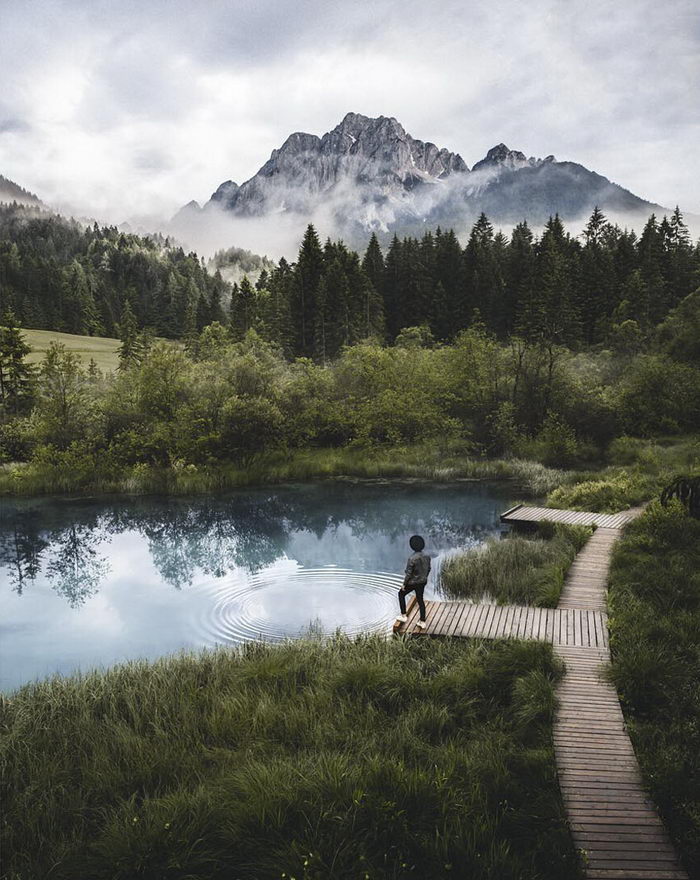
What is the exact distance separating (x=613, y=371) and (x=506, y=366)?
348 inches

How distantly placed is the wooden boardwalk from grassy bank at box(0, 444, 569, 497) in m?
13.5

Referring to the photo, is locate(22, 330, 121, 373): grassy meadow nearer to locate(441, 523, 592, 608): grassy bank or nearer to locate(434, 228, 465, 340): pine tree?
locate(434, 228, 465, 340): pine tree

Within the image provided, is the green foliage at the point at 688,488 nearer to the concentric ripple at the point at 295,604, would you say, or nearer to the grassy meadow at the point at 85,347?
the concentric ripple at the point at 295,604

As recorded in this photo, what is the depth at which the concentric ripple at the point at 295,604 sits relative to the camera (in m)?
11.8

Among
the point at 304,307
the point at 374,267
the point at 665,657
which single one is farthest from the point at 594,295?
the point at 665,657

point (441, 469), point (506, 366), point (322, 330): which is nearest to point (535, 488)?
point (441, 469)

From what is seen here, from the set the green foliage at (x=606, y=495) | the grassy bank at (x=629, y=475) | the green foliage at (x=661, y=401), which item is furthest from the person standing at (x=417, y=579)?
the green foliage at (x=661, y=401)

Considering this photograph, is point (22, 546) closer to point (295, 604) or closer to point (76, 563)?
point (76, 563)

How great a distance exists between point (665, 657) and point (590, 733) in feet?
6.30

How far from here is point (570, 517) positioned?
17.8m

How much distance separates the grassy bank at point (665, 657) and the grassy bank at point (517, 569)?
124 centimetres

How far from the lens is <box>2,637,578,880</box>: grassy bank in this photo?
4.59 meters

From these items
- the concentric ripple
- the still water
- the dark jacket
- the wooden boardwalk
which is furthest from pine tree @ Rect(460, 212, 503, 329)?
the dark jacket

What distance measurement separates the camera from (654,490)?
63.8 feet
